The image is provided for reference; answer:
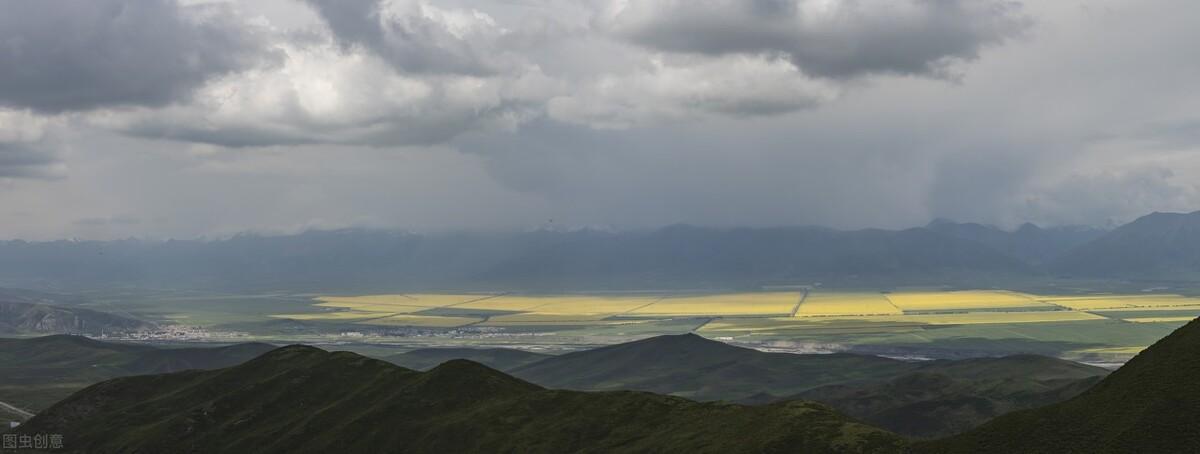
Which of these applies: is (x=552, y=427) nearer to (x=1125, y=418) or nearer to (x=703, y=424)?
(x=703, y=424)

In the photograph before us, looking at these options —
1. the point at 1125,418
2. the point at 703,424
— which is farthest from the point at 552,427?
the point at 1125,418

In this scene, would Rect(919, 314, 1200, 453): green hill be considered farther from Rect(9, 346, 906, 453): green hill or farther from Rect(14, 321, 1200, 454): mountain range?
Rect(9, 346, 906, 453): green hill

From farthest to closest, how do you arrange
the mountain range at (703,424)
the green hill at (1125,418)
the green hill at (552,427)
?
the green hill at (552,427), the mountain range at (703,424), the green hill at (1125,418)

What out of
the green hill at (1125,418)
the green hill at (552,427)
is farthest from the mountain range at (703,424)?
the green hill at (552,427)

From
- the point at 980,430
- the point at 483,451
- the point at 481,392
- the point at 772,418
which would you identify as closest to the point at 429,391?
the point at 481,392

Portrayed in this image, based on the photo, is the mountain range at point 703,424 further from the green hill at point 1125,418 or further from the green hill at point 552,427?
the green hill at point 552,427

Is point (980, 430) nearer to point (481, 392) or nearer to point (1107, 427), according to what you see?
point (1107, 427)

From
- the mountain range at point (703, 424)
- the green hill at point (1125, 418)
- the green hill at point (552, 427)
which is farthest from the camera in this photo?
the green hill at point (552, 427)

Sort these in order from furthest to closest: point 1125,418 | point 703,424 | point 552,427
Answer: point 552,427, point 703,424, point 1125,418

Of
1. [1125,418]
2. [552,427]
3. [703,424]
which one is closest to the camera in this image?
[1125,418]
